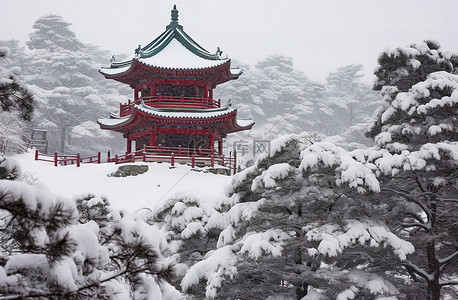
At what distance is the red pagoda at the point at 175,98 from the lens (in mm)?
23422

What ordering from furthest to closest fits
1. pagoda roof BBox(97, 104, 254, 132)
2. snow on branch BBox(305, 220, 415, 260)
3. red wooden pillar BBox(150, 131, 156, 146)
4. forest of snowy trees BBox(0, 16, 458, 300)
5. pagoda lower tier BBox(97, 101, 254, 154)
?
red wooden pillar BBox(150, 131, 156, 146)
pagoda lower tier BBox(97, 101, 254, 154)
pagoda roof BBox(97, 104, 254, 132)
forest of snowy trees BBox(0, 16, 458, 300)
snow on branch BBox(305, 220, 415, 260)

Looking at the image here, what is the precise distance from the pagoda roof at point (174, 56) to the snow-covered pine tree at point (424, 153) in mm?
13477

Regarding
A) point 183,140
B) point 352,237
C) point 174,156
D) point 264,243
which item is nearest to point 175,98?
point 183,140

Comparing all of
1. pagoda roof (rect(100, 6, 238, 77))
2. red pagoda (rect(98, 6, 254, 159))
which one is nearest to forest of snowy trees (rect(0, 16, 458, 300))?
red pagoda (rect(98, 6, 254, 159))

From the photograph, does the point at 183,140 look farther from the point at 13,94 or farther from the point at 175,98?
the point at 13,94

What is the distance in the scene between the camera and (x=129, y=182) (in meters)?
21.5

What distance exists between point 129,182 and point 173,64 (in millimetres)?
6569

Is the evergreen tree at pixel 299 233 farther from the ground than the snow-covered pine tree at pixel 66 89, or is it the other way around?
the snow-covered pine tree at pixel 66 89

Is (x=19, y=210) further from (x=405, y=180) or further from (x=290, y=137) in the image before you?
(x=405, y=180)

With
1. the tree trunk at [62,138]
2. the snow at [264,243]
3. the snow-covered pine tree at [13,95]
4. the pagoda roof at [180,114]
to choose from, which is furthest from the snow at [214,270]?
the tree trunk at [62,138]

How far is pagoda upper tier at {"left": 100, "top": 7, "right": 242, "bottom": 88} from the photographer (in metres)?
23.7

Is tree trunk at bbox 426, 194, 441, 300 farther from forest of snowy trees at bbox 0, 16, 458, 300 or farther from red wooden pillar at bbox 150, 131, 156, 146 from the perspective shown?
red wooden pillar at bbox 150, 131, 156, 146

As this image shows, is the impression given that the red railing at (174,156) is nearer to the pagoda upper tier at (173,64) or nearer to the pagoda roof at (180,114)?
the pagoda roof at (180,114)

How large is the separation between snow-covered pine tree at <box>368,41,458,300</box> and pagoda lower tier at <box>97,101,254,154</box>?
41.8ft
